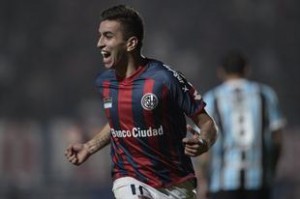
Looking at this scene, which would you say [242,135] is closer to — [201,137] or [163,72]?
[163,72]

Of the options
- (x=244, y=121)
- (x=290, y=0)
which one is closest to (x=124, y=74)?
(x=244, y=121)

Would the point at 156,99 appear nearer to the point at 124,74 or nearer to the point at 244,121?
the point at 124,74

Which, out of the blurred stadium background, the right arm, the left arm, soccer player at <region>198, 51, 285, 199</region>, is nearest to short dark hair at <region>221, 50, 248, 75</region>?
soccer player at <region>198, 51, 285, 199</region>

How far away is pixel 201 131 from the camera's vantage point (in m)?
5.63

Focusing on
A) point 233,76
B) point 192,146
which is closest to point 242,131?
point 233,76

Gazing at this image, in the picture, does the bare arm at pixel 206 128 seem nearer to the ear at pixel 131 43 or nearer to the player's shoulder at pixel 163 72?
the player's shoulder at pixel 163 72

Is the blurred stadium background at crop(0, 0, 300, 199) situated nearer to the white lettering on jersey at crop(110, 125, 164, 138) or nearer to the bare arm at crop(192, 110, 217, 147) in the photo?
the white lettering on jersey at crop(110, 125, 164, 138)

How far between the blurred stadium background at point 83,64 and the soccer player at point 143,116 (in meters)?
6.48

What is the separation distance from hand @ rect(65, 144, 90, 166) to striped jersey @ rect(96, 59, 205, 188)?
208 mm

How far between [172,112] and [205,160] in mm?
2589

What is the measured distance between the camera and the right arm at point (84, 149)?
236 inches

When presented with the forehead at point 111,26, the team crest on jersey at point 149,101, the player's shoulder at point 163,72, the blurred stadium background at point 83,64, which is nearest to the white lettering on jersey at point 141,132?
the team crest on jersey at point 149,101

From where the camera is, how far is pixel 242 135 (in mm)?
8109

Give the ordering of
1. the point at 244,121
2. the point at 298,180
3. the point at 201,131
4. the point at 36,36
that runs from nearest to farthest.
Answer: the point at 201,131
the point at 244,121
the point at 298,180
the point at 36,36
